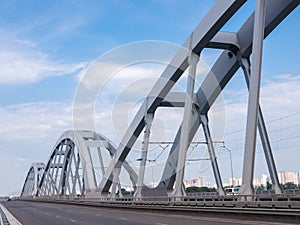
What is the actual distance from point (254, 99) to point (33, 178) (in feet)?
506

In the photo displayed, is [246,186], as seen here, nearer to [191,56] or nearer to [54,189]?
[191,56]

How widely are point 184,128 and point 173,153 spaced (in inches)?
521

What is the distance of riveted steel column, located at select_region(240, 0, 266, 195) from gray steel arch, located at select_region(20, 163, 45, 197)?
119733 mm

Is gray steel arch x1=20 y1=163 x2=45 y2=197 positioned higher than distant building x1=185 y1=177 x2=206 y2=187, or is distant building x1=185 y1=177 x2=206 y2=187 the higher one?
gray steel arch x1=20 y1=163 x2=45 y2=197

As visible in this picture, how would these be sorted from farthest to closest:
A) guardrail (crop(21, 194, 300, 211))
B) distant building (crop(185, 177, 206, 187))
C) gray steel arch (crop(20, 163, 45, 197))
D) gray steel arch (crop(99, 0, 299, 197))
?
gray steel arch (crop(20, 163, 45, 197)) < distant building (crop(185, 177, 206, 187)) < gray steel arch (crop(99, 0, 299, 197)) < guardrail (crop(21, 194, 300, 211))

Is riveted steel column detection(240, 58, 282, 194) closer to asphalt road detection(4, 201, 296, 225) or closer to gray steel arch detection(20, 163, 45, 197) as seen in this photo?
asphalt road detection(4, 201, 296, 225)

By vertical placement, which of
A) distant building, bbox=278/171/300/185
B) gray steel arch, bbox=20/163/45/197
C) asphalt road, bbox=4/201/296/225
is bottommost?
asphalt road, bbox=4/201/296/225

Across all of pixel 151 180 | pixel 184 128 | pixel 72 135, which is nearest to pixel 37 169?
pixel 72 135

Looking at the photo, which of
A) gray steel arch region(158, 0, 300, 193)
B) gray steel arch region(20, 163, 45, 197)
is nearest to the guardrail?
gray steel arch region(158, 0, 300, 193)

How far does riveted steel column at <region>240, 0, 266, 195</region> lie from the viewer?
2599 centimetres

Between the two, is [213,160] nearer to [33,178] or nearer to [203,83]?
[203,83]

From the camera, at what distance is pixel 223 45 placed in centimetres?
3544

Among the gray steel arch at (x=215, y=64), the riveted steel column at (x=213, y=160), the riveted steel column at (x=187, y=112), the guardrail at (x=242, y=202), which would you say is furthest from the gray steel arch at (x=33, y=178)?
the guardrail at (x=242, y=202)

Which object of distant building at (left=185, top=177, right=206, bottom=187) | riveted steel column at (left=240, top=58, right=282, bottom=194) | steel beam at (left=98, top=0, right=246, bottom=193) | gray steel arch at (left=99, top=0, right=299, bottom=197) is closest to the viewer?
riveted steel column at (left=240, top=58, right=282, bottom=194)
